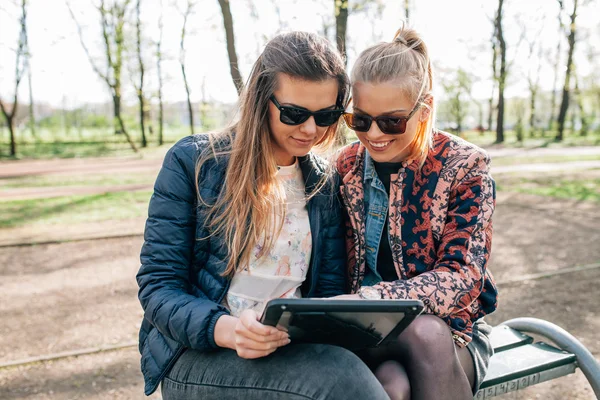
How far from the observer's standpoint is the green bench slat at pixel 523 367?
1975mm

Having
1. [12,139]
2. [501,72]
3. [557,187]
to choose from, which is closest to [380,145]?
[557,187]

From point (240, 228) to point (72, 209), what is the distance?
703 centimetres

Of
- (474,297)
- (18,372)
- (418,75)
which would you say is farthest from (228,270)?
(18,372)

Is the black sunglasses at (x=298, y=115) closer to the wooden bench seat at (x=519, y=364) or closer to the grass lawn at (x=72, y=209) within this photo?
the wooden bench seat at (x=519, y=364)

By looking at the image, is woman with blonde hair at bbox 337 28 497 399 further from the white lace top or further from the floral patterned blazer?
the white lace top

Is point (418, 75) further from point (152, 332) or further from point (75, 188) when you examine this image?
point (75, 188)

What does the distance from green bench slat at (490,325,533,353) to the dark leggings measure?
70 centimetres

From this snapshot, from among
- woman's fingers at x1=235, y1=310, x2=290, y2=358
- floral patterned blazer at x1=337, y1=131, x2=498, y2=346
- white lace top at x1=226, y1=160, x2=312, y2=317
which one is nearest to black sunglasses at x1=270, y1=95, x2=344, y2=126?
white lace top at x1=226, y1=160, x2=312, y2=317

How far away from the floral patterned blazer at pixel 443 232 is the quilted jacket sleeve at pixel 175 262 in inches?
23.1

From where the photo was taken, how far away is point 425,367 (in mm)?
1572

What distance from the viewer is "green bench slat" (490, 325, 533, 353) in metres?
2.24

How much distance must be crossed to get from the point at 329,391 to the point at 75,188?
10.6 meters

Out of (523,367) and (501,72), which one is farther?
(501,72)

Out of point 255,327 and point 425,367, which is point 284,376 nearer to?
point 255,327
